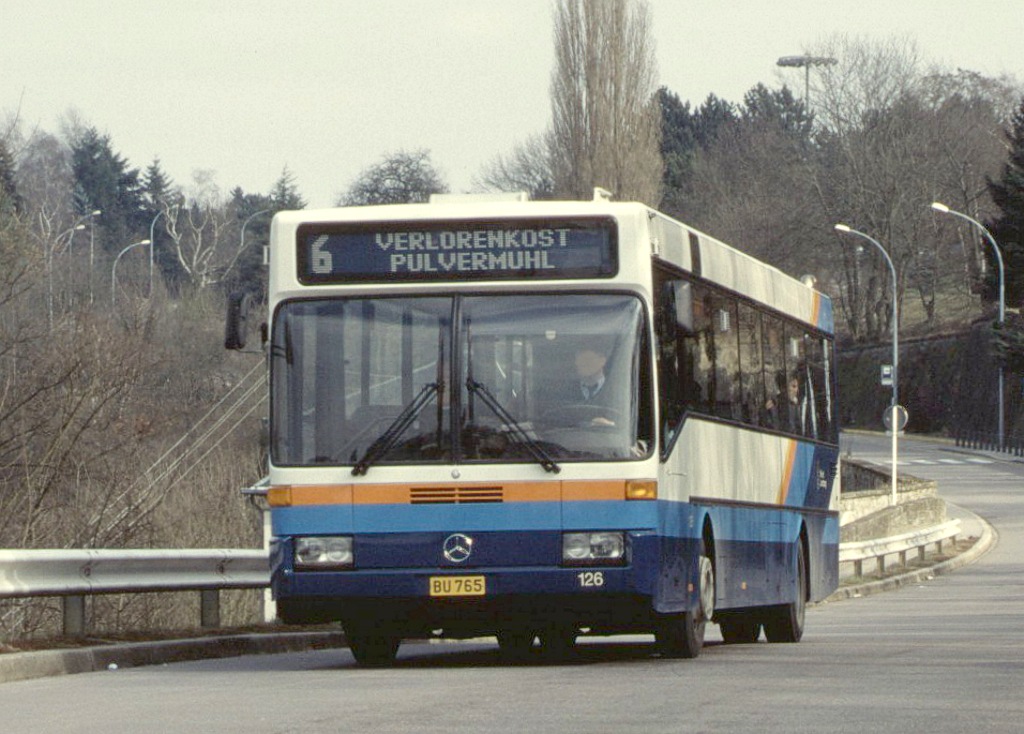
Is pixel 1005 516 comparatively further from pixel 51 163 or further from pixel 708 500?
pixel 51 163

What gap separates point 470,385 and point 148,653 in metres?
3.12

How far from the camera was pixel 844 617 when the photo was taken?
26422 millimetres

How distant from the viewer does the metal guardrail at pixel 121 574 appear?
14406 millimetres

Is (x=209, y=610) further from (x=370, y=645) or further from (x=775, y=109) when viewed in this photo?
(x=775, y=109)

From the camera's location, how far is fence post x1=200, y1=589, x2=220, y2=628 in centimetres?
1791

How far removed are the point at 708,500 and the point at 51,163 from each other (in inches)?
5445

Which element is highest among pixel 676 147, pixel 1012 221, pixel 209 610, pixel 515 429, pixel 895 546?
pixel 676 147

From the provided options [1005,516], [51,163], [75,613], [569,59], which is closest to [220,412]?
[1005,516]

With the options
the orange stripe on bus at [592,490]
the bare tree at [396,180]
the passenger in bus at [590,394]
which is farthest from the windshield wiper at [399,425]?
the bare tree at [396,180]

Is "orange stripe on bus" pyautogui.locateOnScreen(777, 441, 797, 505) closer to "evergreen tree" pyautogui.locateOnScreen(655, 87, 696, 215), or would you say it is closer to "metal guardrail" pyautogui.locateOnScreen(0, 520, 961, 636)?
"metal guardrail" pyautogui.locateOnScreen(0, 520, 961, 636)

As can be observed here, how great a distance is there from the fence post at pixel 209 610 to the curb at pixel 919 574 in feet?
41.5

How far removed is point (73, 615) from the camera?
15641 mm

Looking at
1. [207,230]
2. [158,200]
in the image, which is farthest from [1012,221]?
[158,200]

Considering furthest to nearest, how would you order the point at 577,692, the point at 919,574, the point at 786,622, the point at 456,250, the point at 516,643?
the point at 919,574 < the point at 786,622 < the point at 516,643 < the point at 456,250 < the point at 577,692
